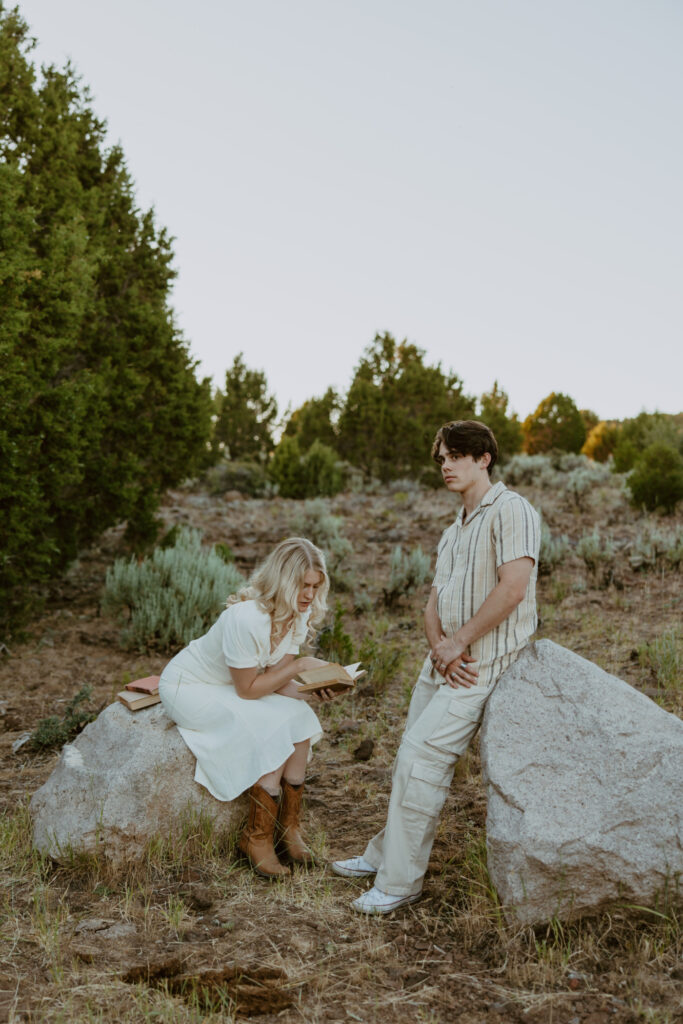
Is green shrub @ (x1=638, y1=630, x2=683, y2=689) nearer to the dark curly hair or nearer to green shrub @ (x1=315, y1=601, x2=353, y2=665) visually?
green shrub @ (x1=315, y1=601, x2=353, y2=665)

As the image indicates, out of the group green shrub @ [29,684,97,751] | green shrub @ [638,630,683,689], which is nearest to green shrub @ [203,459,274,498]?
green shrub @ [29,684,97,751]

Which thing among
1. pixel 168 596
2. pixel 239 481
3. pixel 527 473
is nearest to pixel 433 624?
pixel 168 596

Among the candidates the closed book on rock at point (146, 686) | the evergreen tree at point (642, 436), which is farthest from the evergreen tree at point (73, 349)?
the evergreen tree at point (642, 436)

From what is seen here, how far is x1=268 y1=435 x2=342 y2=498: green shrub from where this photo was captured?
15.4 metres

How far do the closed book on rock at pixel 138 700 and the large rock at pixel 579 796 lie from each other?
5.52 ft

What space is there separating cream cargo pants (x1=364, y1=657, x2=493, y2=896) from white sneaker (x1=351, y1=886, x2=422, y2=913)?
23mm

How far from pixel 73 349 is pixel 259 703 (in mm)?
5499

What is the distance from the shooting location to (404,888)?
3.38 m

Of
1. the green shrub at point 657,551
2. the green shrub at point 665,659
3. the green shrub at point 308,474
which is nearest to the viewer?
the green shrub at point 665,659

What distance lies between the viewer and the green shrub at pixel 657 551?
8.23 meters

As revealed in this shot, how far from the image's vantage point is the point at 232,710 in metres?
3.81

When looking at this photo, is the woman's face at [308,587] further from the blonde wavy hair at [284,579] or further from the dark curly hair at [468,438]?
the dark curly hair at [468,438]

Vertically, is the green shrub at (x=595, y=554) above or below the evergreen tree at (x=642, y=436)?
below

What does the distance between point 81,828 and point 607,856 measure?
89.1 inches
